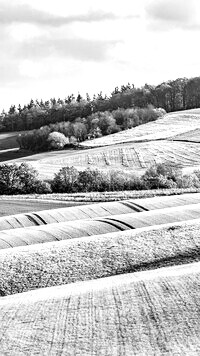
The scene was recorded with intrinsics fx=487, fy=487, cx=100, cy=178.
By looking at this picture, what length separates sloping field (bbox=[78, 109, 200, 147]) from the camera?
114806 millimetres

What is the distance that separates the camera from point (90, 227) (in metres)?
29.1

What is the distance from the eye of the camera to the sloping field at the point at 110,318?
502 inches

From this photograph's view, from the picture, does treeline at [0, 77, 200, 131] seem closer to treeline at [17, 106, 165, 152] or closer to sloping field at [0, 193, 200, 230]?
treeline at [17, 106, 165, 152]

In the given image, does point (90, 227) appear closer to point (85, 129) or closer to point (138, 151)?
point (138, 151)

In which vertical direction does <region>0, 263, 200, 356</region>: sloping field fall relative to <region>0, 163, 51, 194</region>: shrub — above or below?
above

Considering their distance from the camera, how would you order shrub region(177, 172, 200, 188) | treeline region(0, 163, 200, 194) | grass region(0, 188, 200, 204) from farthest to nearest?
treeline region(0, 163, 200, 194), shrub region(177, 172, 200, 188), grass region(0, 188, 200, 204)

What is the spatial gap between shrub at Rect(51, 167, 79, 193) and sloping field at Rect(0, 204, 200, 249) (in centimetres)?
2687

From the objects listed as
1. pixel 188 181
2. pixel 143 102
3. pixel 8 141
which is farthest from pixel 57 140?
pixel 188 181

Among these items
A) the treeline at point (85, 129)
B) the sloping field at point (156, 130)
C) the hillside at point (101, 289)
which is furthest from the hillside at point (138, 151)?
the hillside at point (101, 289)

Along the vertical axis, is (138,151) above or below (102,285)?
below

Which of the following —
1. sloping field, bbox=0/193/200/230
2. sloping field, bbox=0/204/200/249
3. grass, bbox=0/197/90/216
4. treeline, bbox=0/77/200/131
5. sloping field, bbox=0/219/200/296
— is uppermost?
treeline, bbox=0/77/200/131

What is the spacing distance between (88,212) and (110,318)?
2234 cm

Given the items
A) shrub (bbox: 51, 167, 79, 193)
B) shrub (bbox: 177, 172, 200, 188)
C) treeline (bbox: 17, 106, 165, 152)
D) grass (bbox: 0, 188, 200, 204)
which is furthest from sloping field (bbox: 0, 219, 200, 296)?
treeline (bbox: 17, 106, 165, 152)

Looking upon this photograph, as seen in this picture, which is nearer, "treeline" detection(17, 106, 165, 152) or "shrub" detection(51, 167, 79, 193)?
"shrub" detection(51, 167, 79, 193)
